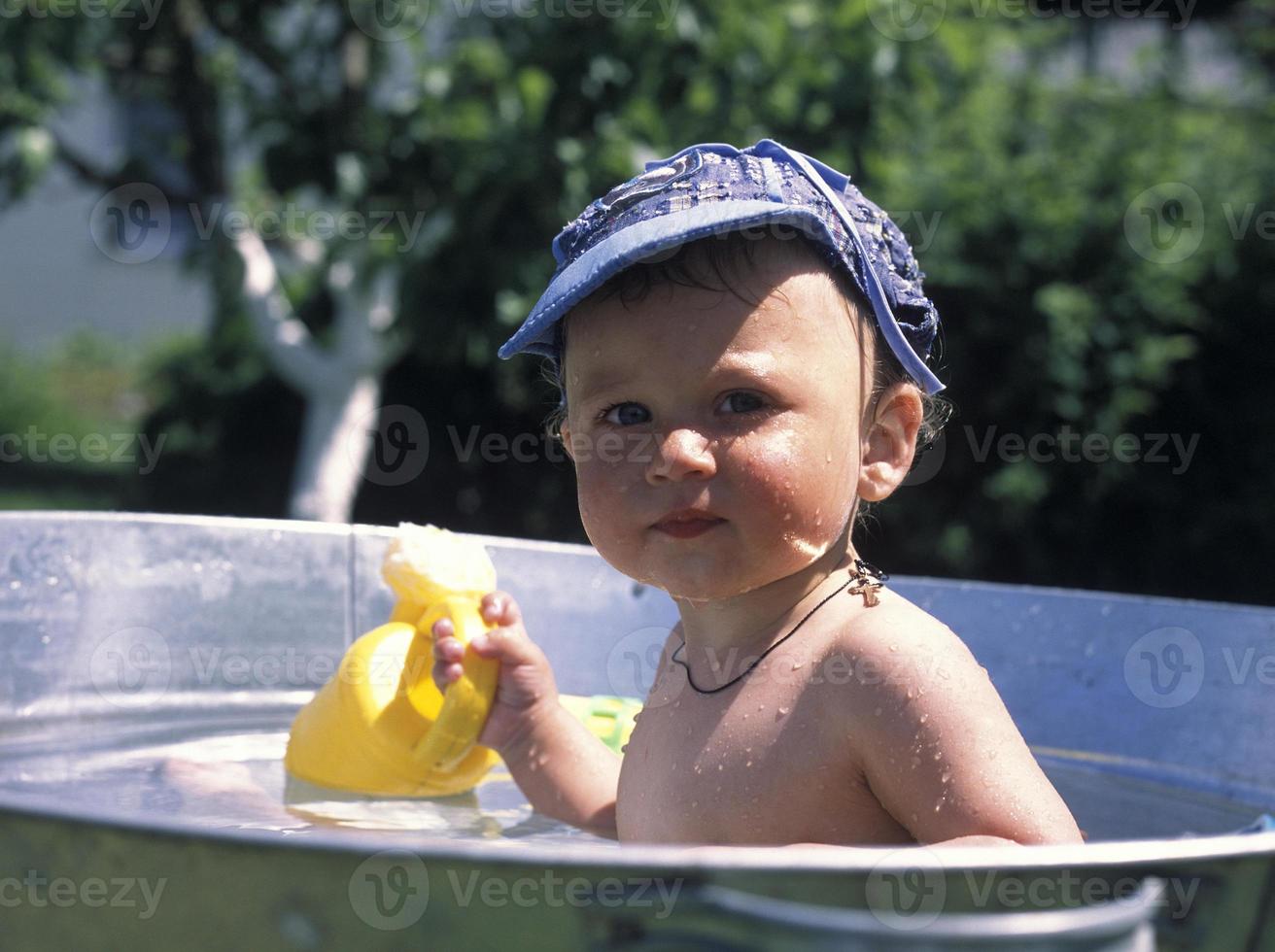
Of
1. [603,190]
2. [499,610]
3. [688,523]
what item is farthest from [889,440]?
[603,190]

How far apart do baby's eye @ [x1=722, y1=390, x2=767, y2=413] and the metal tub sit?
557 mm

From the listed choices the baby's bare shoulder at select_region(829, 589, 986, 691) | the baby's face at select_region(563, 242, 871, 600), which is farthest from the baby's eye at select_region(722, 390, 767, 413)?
the baby's bare shoulder at select_region(829, 589, 986, 691)

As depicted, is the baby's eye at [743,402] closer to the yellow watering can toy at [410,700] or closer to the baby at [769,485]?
the baby at [769,485]

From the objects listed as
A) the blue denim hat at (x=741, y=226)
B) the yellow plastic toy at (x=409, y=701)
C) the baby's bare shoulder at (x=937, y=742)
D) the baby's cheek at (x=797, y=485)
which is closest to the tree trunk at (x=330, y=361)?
the yellow plastic toy at (x=409, y=701)

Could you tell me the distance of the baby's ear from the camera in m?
1.67

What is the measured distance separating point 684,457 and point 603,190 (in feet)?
9.56

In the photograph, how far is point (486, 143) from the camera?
4379 millimetres

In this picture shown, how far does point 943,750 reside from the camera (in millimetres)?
1364

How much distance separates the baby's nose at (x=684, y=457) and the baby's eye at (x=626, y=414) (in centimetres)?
6

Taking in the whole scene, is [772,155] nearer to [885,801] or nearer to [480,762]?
[885,801]

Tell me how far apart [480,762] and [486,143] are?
104 inches

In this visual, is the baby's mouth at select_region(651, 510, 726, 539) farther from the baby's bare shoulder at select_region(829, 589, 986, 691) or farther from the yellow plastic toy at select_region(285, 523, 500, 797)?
the yellow plastic toy at select_region(285, 523, 500, 797)

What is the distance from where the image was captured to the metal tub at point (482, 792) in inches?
34.5

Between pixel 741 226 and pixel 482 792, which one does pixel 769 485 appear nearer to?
pixel 741 226
